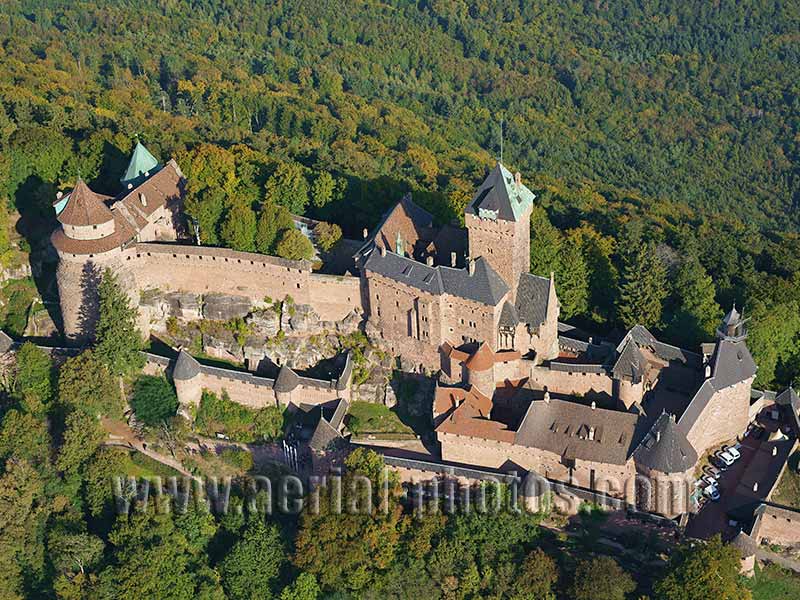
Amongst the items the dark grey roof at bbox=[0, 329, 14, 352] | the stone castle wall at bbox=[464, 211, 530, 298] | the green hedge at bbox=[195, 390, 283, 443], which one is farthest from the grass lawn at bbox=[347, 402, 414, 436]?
the dark grey roof at bbox=[0, 329, 14, 352]

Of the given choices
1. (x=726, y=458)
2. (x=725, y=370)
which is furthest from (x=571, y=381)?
(x=726, y=458)

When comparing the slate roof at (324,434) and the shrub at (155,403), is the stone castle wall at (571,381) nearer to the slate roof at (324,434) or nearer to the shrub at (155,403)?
the slate roof at (324,434)

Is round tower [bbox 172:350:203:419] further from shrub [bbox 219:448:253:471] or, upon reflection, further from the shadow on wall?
the shadow on wall

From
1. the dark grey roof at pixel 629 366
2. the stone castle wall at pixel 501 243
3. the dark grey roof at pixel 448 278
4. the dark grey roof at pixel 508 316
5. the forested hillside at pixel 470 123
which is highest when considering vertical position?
the stone castle wall at pixel 501 243

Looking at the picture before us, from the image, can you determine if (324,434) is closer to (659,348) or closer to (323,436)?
(323,436)

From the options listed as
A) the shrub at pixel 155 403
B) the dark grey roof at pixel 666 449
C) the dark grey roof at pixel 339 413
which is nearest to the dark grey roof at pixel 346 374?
the dark grey roof at pixel 339 413

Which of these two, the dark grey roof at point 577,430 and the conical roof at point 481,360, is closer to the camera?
the dark grey roof at point 577,430
